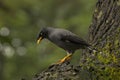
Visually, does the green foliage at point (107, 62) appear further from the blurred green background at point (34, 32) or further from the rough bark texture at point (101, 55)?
the blurred green background at point (34, 32)

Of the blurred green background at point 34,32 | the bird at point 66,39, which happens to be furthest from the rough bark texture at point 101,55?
the blurred green background at point 34,32

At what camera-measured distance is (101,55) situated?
9.20m

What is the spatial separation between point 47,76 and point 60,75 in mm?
207

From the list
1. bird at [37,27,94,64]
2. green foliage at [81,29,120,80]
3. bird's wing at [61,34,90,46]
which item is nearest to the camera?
green foliage at [81,29,120,80]

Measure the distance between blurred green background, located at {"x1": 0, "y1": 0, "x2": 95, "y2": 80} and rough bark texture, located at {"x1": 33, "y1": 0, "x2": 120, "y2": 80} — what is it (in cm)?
1715

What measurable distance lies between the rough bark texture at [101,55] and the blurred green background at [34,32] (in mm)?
17154

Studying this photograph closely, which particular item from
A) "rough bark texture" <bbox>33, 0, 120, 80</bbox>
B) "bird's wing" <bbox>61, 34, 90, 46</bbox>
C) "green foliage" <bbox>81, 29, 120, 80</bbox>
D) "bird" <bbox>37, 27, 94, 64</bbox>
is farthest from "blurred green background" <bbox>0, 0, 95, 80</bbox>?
"green foliage" <bbox>81, 29, 120, 80</bbox>

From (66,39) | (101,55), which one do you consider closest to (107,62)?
(101,55)

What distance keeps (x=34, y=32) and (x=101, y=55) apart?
27.0 meters

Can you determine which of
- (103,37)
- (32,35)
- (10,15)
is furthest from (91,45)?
(32,35)

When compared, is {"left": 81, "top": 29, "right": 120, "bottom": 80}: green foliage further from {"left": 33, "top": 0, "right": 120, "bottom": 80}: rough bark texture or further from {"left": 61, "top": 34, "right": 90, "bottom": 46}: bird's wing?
{"left": 61, "top": 34, "right": 90, "bottom": 46}: bird's wing

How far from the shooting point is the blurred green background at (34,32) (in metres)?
30.6

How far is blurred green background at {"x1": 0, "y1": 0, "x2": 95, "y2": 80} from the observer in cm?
3058

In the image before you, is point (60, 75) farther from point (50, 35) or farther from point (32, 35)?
point (32, 35)
